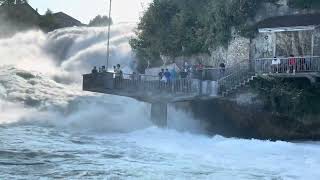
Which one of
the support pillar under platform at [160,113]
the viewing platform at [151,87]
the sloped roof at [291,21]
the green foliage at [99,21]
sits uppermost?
the green foliage at [99,21]

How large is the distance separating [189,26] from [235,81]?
10405mm

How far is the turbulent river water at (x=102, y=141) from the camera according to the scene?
22.3 meters

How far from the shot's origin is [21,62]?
59.1 metres

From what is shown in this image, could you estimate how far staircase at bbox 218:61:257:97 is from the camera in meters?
33.1

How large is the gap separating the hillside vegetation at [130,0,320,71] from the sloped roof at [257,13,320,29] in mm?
998

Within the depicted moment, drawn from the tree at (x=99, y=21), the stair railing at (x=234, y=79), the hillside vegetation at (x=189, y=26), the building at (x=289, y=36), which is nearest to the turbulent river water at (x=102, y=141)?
the stair railing at (x=234, y=79)

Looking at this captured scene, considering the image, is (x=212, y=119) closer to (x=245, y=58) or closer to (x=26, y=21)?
(x=245, y=58)

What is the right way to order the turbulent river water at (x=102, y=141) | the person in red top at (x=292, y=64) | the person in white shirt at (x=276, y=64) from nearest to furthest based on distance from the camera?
the turbulent river water at (x=102, y=141) < the person in red top at (x=292, y=64) < the person in white shirt at (x=276, y=64)

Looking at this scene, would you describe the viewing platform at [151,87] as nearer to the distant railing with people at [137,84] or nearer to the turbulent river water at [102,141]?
the distant railing with people at [137,84]

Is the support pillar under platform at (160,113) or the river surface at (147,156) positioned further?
the support pillar under platform at (160,113)

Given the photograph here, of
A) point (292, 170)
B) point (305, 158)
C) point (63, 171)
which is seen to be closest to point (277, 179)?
point (292, 170)

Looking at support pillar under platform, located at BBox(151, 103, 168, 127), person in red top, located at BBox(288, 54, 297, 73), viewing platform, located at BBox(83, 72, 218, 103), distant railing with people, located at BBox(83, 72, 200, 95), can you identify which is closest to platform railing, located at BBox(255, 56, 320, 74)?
person in red top, located at BBox(288, 54, 297, 73)

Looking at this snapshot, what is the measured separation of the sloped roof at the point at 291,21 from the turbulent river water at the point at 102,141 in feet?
22.2

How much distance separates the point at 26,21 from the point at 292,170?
6185cm
